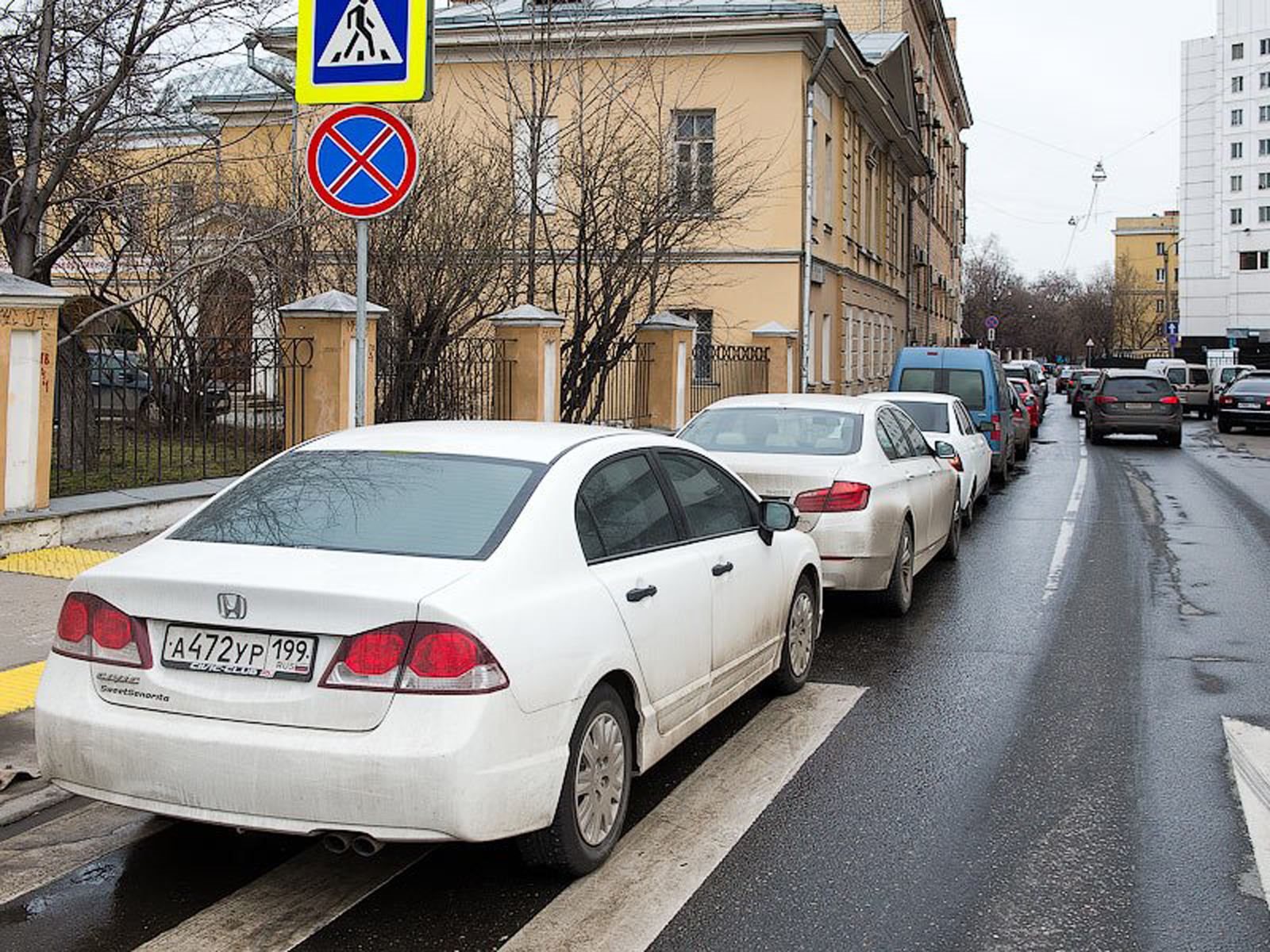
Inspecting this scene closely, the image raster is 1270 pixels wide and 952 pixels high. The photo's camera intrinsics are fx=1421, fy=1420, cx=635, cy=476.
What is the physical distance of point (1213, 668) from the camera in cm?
800

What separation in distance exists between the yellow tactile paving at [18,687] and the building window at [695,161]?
13055 millimetres

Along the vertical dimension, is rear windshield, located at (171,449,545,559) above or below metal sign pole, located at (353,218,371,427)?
below

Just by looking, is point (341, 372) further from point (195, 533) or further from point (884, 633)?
point (195, 533)

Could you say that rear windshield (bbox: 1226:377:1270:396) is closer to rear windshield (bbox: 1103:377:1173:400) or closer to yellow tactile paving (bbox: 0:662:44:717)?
rear windshield (bbox: 1103:377:1173:400)

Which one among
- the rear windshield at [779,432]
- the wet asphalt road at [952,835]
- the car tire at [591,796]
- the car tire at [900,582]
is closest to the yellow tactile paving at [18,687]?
the wet asphalt road at [952,835]

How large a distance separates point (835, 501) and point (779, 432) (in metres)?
0.97

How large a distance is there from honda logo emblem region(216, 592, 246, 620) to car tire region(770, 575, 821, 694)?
324 cm

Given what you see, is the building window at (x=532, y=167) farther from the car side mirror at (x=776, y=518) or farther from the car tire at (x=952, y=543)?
the car side mirror at (x=776, y=518)

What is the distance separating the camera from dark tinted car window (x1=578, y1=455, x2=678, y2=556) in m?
5.12

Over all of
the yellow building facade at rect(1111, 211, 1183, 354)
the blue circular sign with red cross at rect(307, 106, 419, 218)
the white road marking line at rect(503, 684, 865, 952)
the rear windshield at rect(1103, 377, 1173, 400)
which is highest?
the yellow building facade at rect(1111, 211, 1183, 354)

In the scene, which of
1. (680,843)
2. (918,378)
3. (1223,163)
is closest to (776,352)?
(918,378)

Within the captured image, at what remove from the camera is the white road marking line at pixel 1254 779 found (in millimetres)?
4984

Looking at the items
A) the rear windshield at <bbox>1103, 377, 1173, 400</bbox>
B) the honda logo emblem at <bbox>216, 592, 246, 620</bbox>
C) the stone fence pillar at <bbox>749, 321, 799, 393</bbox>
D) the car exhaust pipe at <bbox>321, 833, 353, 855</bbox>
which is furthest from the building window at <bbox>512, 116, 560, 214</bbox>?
the rear windshield at <bbox>1103, 377, 1173, 400</bbox>

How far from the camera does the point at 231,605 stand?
4289 mm
